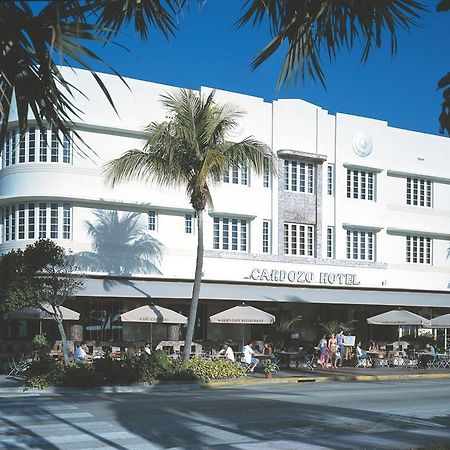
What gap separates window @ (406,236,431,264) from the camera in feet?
130

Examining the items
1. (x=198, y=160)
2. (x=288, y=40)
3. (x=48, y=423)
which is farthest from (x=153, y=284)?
(x=288, y=40)

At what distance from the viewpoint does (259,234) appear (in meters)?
34.7

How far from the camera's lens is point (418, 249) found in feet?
131

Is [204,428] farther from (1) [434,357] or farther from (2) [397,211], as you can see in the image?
(2) [397,211]

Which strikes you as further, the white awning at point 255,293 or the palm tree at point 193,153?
the white awning at point 255,293

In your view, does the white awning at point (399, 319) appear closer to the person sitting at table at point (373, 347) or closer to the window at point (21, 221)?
the person sitting at table at point (373, 347)

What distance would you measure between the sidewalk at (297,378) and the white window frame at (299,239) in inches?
249

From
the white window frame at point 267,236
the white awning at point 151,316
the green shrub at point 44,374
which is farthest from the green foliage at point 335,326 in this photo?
the green shrub at point 44,374

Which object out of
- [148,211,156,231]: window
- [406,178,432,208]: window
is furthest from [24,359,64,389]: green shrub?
[406,178,432,208]: window

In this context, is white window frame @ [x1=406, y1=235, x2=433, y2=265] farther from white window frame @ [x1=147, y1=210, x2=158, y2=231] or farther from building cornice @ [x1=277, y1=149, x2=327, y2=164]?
white window frame @ [x1=147, y1=210, x2=158, y2=231]

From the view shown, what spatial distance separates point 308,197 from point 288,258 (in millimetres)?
3149

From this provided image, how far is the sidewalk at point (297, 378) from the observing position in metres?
21.9

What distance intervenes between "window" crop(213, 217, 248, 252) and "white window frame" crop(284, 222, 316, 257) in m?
2.20

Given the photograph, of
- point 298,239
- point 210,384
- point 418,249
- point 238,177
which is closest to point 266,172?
point 210,384
